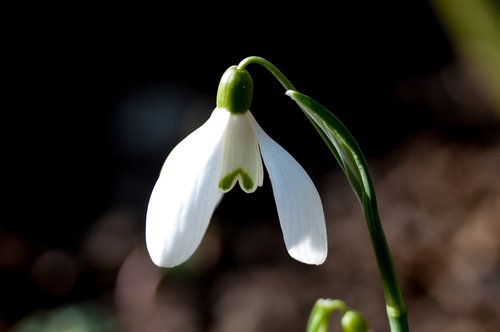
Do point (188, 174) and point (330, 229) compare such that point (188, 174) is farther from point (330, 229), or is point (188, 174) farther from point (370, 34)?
point (370, 34)

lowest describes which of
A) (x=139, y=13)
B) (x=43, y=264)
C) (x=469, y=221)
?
(x=469, y=221)

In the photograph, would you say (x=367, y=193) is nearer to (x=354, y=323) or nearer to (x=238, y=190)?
(x=354, y=323)

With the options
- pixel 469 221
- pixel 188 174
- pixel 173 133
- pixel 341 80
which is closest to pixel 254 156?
pixel 188 174

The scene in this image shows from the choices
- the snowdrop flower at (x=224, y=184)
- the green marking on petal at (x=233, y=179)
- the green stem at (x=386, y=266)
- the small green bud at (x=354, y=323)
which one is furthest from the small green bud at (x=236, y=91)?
the small green bud at (x=354, y=323)

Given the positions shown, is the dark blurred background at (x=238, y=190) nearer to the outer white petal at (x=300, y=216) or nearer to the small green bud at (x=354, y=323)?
the small green bud at (x=354, y=323)

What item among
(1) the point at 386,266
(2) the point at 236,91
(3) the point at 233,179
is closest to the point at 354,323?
(1) the point at 386,266

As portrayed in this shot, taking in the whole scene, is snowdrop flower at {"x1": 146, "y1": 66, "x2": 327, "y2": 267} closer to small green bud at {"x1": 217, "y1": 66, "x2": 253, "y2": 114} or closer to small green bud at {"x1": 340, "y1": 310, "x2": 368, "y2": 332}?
small green bud at {"x1": 217, "y1": 66, "x2": 253, "y2": 114}

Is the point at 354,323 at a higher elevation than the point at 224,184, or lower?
lower

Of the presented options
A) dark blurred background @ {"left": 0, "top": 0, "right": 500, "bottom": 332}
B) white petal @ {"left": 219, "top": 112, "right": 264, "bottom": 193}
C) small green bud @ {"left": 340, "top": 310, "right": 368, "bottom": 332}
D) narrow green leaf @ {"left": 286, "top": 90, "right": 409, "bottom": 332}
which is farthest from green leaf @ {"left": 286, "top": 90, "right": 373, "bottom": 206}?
dark blurred background @ {"left": 0, "top": 0, "right": 500, "bottom": 332}
